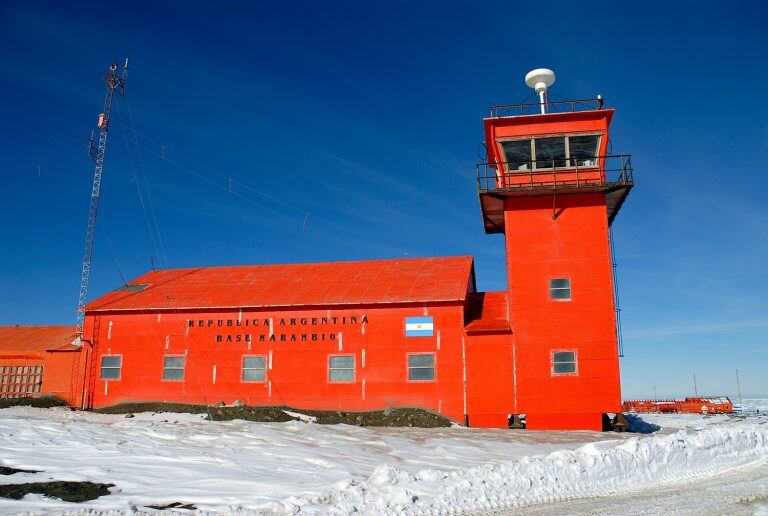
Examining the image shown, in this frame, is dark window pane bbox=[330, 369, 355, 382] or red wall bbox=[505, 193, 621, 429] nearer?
red wall bbox=[505, 193, 621, 429]

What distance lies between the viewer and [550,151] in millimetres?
25891

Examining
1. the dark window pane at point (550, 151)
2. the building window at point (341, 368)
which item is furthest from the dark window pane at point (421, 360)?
the dark window pane at point (550, 151)

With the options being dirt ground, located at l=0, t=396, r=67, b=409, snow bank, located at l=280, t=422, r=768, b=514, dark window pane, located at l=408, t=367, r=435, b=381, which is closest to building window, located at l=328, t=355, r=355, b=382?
dark window pane, located at l=408, t=367, r=435, b=381

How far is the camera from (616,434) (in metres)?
21.9

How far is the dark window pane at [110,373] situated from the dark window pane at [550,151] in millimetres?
23143

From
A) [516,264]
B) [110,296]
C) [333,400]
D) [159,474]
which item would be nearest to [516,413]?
[516,264]

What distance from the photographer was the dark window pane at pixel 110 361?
30.0 metres

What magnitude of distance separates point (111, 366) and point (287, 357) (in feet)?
31.9

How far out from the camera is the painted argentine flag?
26484mm

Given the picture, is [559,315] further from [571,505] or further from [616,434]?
[571,505]

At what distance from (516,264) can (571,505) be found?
631 inches

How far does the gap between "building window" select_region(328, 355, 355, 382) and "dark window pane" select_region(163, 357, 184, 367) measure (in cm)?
780

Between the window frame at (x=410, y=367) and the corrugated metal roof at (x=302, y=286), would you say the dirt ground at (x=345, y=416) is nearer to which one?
the window frame at (x=410, y=367)

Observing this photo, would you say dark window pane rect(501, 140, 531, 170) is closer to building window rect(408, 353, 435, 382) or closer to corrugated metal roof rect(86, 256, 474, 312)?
corrugated metal roof rect(86, 256, 474, 312)
